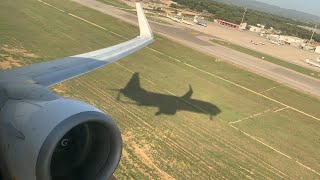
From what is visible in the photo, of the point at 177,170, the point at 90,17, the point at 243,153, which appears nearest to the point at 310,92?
the point at 243,153

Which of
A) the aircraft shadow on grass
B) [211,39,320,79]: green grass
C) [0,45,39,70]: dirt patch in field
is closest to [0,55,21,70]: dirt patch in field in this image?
[0,45,39,70]: dirt patch in field

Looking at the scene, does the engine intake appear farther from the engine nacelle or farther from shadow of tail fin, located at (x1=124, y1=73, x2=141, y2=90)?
shadow of tail fin, located at (x1=124, y1=73, x2=141, y2=90)

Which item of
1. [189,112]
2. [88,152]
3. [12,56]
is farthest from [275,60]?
[88,152]

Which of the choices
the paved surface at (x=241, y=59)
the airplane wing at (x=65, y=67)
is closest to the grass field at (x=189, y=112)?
the paved surface at (x=241, y=59)

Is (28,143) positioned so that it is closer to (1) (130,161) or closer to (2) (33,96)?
(2) (33,96)

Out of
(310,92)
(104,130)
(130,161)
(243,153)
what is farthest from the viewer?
(310,92)
